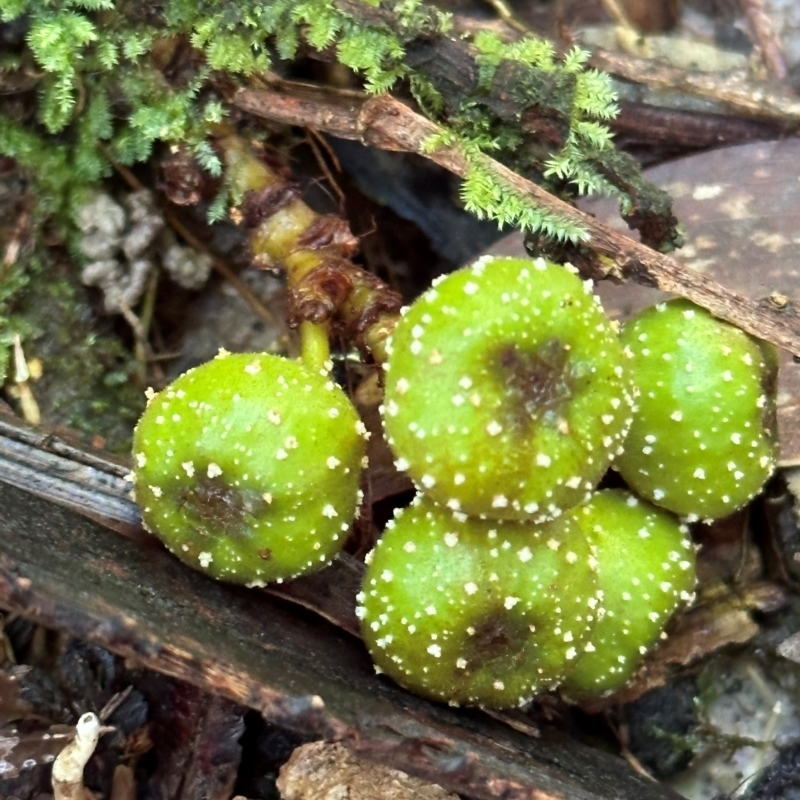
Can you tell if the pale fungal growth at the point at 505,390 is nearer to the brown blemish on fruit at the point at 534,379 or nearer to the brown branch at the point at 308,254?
the brown blemish on fruit at the point at 534,379

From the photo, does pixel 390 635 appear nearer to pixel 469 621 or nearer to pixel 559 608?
pixel 469 621

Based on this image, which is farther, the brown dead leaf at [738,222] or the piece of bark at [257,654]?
the brown dead leaf at [738,222]

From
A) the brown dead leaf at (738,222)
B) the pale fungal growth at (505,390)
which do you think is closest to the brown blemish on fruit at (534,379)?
the pale fungal growth at (505,390)

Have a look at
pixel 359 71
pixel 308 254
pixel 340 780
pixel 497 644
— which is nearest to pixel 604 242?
pixel 308 254

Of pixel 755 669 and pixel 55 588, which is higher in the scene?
pixel 55 588

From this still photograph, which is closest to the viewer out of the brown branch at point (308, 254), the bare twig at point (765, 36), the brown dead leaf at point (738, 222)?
the brown branch at point (308, 254)

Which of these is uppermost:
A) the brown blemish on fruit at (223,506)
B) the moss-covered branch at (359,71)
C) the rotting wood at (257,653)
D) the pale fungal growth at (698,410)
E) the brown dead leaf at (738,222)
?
the moss-covered branch at (359,71)

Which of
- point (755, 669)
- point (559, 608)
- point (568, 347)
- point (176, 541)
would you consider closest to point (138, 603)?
point (176, 541)
